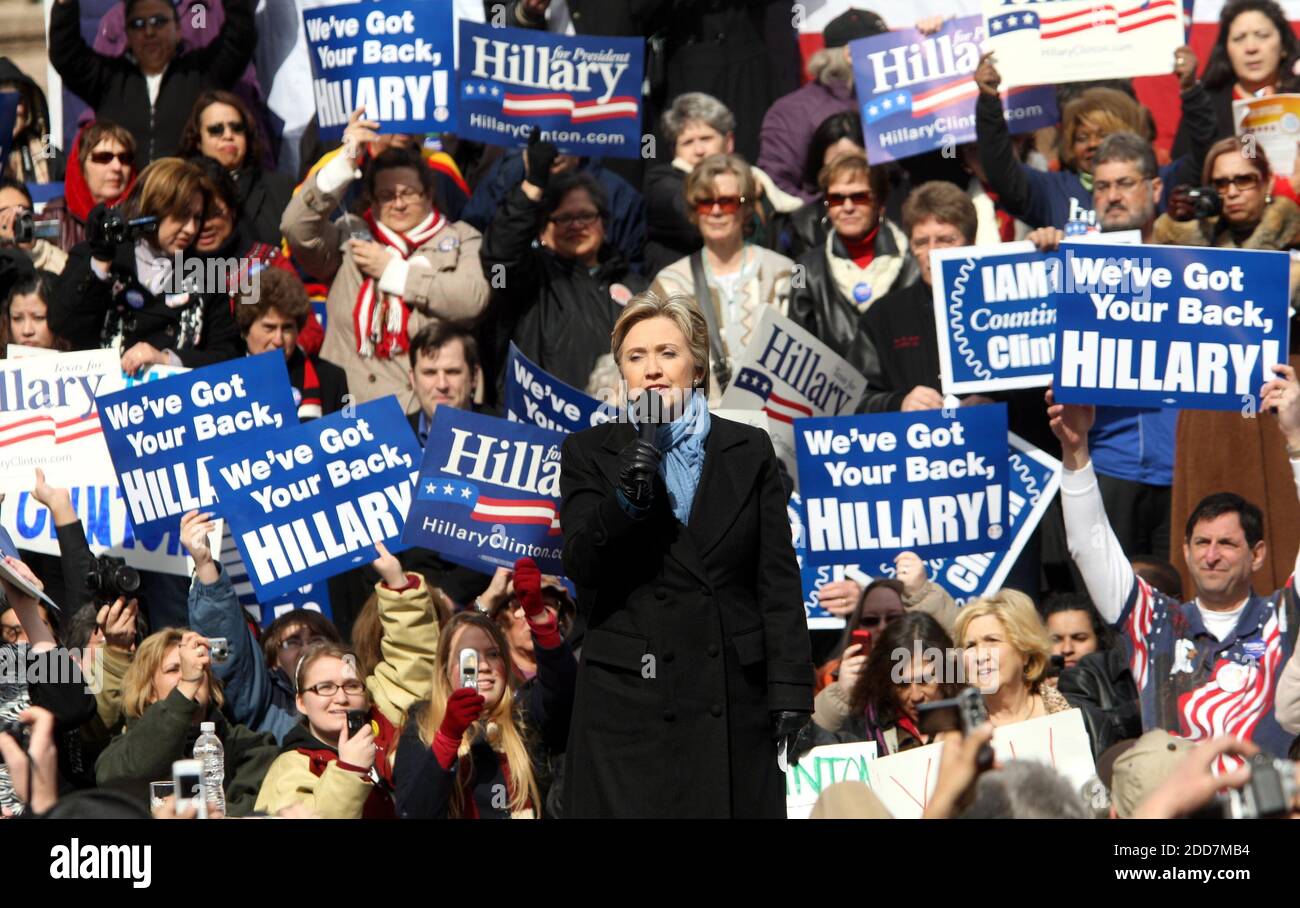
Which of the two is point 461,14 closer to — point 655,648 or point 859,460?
point 859,460

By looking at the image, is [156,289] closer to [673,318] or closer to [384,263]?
[384,263]

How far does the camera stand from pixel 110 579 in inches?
319

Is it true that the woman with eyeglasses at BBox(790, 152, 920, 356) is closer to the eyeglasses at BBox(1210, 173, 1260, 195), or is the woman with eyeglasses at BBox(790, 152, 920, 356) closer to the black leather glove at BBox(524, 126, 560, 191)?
the black leather glove at BBox(524, 126, 560, 191)

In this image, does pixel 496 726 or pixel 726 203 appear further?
pixel 726 203

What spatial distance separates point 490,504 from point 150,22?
3749 millimetres

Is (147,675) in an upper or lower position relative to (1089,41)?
lower

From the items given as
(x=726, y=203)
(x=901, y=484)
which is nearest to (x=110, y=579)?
(x=901, y=484)

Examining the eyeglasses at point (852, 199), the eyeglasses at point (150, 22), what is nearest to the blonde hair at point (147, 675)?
the eyeglasses at point (852, 199)

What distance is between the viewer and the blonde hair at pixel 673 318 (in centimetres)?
573

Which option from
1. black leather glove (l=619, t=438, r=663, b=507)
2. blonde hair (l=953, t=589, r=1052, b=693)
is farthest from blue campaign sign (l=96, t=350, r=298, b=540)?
black leather glove (l=619, t=438, r=663, b=507)

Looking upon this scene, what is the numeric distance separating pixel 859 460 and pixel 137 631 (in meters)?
2.69

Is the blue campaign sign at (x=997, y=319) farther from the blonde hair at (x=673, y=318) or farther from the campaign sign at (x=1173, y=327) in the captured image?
the blonde hair at (x=673, y=318)

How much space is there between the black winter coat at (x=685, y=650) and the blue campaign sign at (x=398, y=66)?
427cm
